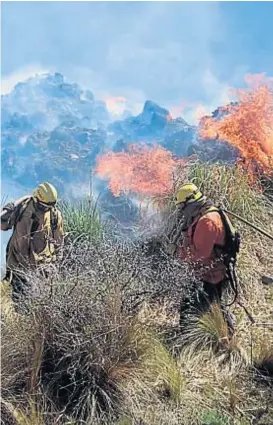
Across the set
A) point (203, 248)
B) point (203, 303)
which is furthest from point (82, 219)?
point (203, 248)

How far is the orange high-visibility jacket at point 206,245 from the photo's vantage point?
5.73 meters

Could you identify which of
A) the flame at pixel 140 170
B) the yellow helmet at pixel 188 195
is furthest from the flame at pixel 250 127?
the yellow helmet at pixel 188 195

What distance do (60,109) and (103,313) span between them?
10740 mm

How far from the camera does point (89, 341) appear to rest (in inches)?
194

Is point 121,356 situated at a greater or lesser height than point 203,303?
lesser

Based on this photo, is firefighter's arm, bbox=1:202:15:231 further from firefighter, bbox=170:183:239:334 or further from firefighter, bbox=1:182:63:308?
firefighter, bbox=170:183:239:334

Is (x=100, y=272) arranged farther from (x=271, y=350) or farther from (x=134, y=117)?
(x=134, y=117)

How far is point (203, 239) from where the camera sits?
576 cm

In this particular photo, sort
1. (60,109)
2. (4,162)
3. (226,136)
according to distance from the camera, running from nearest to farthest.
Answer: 1. (226,136)
2. (4,162)
3. (60,109)

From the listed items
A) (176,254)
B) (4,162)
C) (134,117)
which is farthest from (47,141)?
(176,254)

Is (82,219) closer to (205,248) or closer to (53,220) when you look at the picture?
(53,220)

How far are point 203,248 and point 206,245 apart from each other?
4 centimetres

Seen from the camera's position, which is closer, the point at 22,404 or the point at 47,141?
the point at 22,404

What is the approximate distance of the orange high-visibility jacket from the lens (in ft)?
18.8
